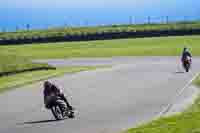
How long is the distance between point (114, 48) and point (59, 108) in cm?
5454

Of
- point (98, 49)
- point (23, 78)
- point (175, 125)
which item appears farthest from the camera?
point (98, 49)

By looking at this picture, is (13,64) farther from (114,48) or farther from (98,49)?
(114,48)

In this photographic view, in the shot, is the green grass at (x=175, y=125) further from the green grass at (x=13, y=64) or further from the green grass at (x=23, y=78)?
the green grass at (x=13, y=64)

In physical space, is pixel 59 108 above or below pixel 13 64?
above

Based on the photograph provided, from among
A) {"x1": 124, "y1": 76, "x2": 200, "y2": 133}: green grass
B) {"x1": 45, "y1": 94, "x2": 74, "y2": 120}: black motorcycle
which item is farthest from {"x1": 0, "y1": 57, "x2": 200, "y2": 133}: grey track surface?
{"x1": 124, "y1": 76, "x2": 200, "y2": 133}: green grass

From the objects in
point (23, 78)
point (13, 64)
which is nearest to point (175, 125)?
point (23, 78)

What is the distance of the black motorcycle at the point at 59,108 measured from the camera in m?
20.0

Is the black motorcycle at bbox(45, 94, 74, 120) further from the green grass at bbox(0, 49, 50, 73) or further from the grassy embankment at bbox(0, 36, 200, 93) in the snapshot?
the grassy embankment at bbox(0, 36, 200, 93)

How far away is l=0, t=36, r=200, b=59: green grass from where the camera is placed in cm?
6525

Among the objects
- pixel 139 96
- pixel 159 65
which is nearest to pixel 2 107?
pixel 139 96

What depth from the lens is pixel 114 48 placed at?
7462cm

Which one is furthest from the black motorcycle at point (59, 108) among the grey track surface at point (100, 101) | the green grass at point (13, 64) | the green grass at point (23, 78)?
the green grass at point (13, 64)

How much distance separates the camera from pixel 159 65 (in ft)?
152

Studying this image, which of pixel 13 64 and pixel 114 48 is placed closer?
pixel 13 64
